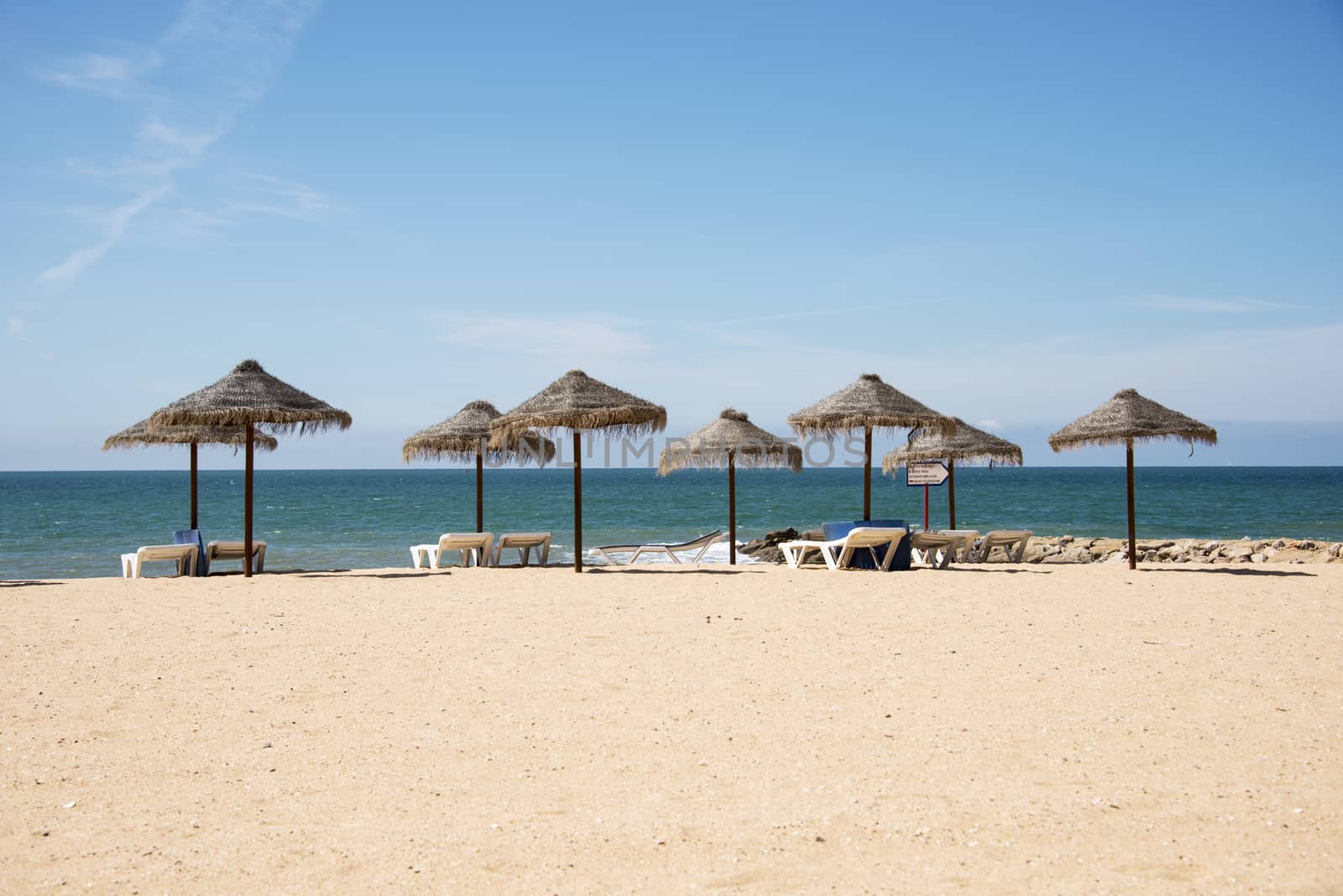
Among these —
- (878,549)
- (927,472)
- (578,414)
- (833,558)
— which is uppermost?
(578,414)

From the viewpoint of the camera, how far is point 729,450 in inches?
548

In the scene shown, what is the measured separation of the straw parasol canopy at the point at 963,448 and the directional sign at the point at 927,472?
104 mm

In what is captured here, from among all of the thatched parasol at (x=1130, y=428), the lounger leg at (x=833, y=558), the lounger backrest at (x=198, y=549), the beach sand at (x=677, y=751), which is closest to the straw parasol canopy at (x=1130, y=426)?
the thatched parasol at (x=1130, y=428)

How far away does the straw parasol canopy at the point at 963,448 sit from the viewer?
14.8 meters

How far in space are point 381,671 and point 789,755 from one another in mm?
2785

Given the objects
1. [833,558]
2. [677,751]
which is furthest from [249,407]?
[677,751]

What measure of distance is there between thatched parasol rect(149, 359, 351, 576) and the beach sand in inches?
132

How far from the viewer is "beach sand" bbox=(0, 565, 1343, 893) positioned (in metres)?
3.19

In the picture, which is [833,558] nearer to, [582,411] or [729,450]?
[729,450]

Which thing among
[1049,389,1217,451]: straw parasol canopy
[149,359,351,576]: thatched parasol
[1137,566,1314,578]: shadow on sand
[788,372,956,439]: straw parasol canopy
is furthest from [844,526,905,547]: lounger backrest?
[149,359,351,576]: thatched parasol

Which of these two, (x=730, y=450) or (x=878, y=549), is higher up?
(x=730, y=450)

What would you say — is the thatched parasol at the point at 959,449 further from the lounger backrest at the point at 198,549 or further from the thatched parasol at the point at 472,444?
the lounger backrest at the point at 198,549

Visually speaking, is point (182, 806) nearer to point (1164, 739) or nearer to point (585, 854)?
point (585, 854)

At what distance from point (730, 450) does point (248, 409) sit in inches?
250
